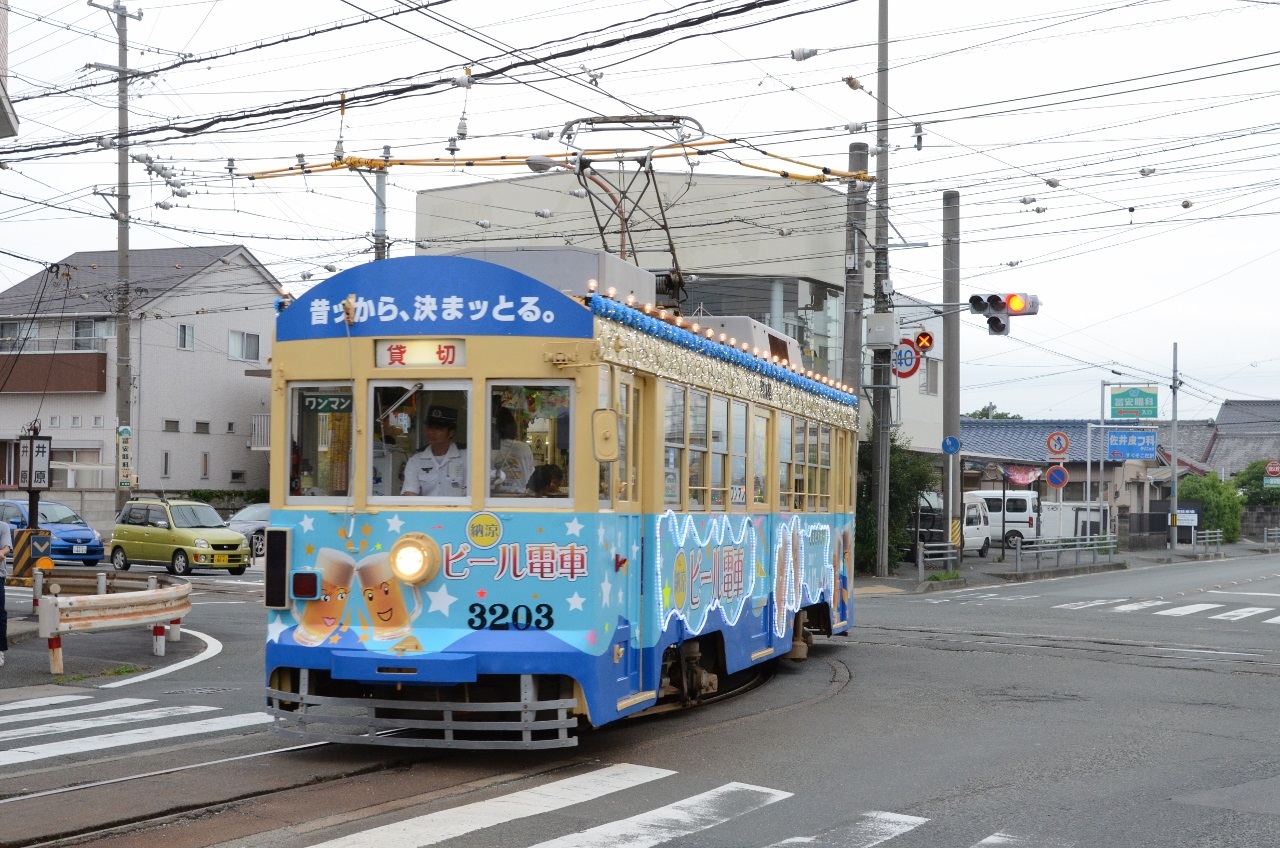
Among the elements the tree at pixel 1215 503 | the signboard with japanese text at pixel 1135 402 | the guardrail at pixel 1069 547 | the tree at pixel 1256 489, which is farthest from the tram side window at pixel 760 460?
the tree at pixel 1256 489

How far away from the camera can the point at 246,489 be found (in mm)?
46562

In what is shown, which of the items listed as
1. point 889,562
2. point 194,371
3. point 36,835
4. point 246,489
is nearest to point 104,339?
point 194,371

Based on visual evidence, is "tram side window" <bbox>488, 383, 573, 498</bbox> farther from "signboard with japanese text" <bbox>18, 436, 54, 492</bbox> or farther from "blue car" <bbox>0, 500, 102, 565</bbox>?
"blue car" <bbox>0, 500, 102, 565</bbox>

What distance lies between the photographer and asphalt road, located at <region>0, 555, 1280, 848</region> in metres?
7.26

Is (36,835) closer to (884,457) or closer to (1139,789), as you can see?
(1139,789)

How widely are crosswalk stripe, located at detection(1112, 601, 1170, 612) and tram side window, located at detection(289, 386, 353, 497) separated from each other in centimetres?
1898

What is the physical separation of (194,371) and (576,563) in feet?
129

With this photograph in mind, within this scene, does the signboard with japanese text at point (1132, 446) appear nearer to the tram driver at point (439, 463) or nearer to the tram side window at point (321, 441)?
the tram driver at point (439, 463)

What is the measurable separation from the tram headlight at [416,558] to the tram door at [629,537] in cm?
114

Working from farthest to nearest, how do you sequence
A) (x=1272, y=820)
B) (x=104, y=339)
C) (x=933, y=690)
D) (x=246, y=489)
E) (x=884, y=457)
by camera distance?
(x=246, y=489) → (x=104, y=339) → (x=884, y=457) → (x=933, y=690) → (x=1272, y=820)

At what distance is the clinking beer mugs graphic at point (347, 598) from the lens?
348 inches

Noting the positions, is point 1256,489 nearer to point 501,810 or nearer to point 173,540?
point 173,540

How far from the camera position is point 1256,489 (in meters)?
76.8

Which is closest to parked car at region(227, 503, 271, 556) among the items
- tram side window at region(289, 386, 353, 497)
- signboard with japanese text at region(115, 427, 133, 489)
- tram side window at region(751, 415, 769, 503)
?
signboard with japanese text at region(115, 427, 133, 489)
